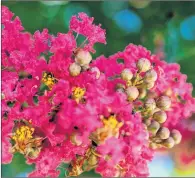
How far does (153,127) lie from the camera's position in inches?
39.9

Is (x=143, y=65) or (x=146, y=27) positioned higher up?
(x=146, y=27)

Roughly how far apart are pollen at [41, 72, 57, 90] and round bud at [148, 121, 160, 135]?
0.20 meters

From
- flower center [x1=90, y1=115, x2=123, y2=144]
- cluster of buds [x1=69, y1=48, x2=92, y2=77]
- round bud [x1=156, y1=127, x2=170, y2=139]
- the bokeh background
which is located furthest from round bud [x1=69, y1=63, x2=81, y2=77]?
the bokeh background

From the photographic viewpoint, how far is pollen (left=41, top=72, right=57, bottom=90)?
98 centimetres

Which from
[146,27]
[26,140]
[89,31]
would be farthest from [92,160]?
[146,27]

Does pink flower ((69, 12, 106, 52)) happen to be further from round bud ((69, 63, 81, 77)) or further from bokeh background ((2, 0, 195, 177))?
bokeh background ((2, 0, 195, 177))

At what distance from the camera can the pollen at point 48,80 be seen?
0.98 meters

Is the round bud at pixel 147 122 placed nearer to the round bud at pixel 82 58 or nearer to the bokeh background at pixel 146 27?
the round bud at pixel 82 58

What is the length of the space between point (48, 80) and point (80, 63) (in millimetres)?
76

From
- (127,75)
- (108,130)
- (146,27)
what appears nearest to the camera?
(108,130)

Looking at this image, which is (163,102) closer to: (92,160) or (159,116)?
(159,116)

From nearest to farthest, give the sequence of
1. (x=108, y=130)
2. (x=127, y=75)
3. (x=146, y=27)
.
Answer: (x=108, y=130) < (x=127, y=75) < (x=146, y=27)

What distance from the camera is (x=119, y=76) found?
101 centimetres

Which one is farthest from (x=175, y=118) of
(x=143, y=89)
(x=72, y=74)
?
(x=72, y=74)
